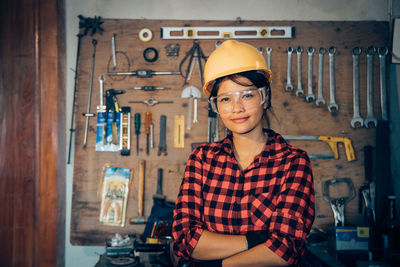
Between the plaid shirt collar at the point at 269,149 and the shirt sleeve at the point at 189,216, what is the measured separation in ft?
0.51

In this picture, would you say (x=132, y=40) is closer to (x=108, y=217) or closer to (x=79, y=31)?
(x=79, y=31)

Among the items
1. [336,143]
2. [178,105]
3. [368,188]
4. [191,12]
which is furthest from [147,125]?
[368,188]

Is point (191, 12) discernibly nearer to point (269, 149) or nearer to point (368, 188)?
point (269, 149)

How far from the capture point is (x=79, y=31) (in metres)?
2.38

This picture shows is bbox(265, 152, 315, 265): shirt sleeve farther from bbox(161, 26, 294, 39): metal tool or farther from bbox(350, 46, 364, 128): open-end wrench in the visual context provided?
bbox(161, 26, 294, 39): metal tool

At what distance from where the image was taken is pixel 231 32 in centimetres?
232

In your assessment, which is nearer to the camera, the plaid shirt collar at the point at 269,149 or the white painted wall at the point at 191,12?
the plaid shirt collar at the point at 269,149

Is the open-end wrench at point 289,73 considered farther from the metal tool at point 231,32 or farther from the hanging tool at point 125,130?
the hanging tool at point 125,130

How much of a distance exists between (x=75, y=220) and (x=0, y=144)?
81cm

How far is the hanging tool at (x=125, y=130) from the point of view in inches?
90.9

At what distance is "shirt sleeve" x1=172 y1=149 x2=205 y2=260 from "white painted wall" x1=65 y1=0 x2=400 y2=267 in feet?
4.29

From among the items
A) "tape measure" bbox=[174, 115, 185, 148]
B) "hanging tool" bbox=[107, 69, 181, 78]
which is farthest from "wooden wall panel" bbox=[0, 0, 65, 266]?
"tape measure" bbox=[174, 115, 185, 148]

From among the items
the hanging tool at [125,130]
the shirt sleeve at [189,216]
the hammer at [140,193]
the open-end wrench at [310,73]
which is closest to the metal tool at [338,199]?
the open-end wrench at [310,73]

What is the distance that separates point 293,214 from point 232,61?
758mm
